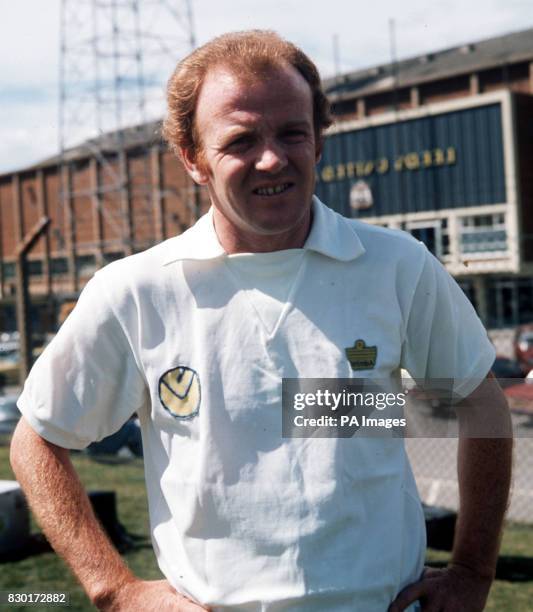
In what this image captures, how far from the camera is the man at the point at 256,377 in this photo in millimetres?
1477

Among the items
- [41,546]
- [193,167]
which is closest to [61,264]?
[41,546]

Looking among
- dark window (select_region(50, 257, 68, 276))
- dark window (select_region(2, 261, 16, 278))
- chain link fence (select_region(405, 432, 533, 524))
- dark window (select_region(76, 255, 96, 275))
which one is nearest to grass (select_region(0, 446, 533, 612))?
chain link fence (select_region(405, 432, 533, 524))

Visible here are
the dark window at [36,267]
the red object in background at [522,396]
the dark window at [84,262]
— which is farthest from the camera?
the dark window at [36,267]

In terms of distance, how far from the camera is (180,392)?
5.02 feet

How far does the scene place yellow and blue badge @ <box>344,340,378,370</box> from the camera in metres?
1.51

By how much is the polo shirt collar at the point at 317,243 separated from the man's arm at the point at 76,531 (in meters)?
0.42

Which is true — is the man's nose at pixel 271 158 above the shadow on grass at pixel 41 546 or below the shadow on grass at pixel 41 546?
above

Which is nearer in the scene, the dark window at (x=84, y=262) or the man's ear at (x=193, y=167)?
the man's ear at (x=193, y=167)

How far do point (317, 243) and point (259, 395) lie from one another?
287mm

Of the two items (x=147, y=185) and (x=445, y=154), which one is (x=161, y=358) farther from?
(x=147, y=185)

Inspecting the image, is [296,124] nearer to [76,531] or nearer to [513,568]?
[76,531]

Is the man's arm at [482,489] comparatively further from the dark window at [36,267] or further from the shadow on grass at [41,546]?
the dark window at [36,267]

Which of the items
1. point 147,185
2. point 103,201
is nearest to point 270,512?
point 147,185

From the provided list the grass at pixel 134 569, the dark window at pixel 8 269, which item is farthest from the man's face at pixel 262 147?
the dark window at pixel 8 269
